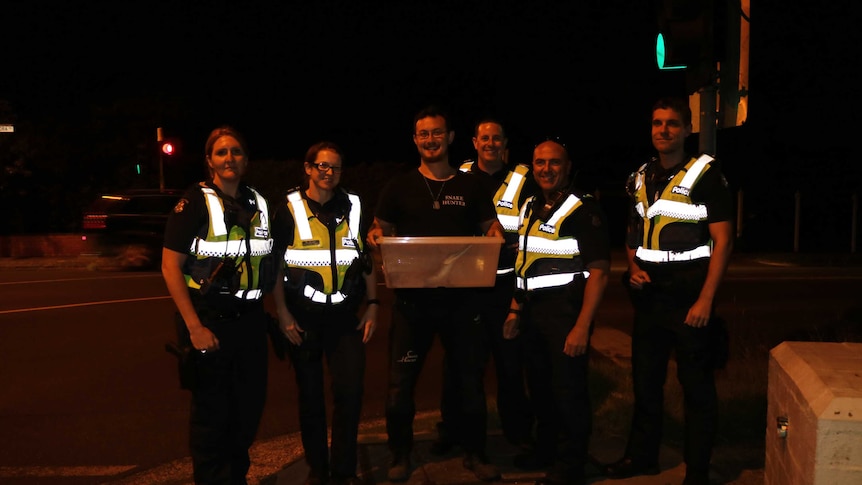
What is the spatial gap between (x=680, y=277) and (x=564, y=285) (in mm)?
602

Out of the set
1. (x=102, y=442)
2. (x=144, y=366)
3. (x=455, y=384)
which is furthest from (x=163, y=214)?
(x=455, y=384)

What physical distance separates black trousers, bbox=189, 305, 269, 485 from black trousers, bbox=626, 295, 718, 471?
2.05 m

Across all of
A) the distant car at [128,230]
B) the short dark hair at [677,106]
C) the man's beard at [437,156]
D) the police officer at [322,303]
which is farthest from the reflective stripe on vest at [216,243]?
the distant car at [128,230]

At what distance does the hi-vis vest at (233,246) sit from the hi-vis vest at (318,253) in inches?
7.2

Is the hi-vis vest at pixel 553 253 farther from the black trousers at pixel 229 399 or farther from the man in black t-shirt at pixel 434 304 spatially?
the black trousers at pixel 229 399

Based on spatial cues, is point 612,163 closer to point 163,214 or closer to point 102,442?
point 163,214

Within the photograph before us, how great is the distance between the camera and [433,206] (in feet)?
14.2

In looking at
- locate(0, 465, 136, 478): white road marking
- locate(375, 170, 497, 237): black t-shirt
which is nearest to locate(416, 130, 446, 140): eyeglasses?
locate(375, 170, 497, 237): black t-shirt

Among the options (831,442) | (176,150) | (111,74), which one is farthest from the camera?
(111,74)

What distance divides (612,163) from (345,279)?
28615mm

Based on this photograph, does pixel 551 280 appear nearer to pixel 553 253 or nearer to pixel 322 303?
pixel 553 253

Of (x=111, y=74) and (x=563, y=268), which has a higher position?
(x=111, y=74)

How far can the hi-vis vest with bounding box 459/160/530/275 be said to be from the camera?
4863mm

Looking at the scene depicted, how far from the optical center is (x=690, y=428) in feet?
13.8
